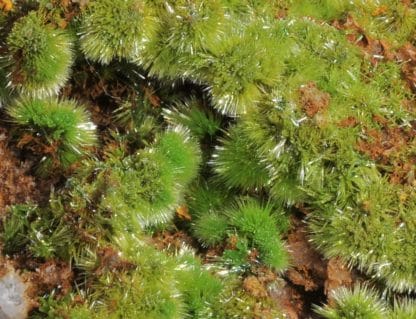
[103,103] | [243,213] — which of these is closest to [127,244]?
[243,213]

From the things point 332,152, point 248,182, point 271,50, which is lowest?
point 248,182

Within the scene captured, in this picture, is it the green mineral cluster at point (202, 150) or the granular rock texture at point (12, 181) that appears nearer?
the green mineral cluster at point (202, 150)

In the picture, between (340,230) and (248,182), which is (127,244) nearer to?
(248,182)

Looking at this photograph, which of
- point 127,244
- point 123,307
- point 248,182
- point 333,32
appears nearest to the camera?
point 123,307

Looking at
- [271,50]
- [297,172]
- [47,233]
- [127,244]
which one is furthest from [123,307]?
[271,50]

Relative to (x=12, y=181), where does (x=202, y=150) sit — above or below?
above

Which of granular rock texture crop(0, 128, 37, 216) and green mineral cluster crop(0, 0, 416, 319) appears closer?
green mineral cluster crop(0, 0, 416, 319)

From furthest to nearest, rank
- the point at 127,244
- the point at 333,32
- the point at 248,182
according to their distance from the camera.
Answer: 1. the point at 333,32
2. the point at 248,182
3. the point at 127,244

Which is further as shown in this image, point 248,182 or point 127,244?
point 248,182

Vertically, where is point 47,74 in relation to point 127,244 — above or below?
above
